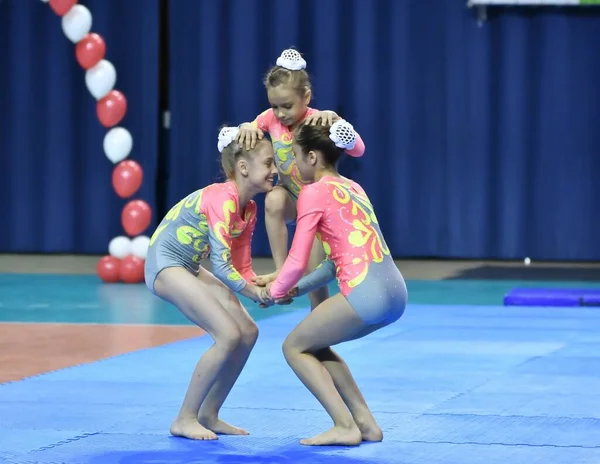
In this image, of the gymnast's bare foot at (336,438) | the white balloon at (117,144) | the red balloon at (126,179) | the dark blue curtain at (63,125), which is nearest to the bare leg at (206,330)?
the gymnast's bare foot at (336,438)

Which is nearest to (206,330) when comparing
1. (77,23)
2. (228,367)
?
(228,367)

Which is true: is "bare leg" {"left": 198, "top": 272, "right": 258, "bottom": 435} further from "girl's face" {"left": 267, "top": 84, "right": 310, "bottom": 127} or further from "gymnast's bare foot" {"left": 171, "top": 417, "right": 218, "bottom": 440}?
"girl's face" {"left": 267, "top": 84, "right": 310, "bottom": 127}

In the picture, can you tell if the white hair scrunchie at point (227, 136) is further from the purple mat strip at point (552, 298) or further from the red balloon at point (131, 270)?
the red balloon at point (131, 270)

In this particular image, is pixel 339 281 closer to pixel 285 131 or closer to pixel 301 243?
pixel 301 243

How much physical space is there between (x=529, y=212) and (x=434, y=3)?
232 centimetres

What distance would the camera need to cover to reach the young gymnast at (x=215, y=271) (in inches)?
169

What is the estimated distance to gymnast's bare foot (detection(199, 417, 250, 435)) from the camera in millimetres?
4406

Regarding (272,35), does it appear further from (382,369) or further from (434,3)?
(382,369)

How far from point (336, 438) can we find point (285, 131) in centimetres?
139

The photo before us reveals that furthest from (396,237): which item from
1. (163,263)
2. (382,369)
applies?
(163,263)

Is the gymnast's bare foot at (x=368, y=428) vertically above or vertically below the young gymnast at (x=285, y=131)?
below

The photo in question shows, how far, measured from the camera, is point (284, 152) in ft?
16.3

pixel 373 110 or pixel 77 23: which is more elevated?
pixel 77 23

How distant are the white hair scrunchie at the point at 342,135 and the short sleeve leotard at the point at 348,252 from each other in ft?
0.42
